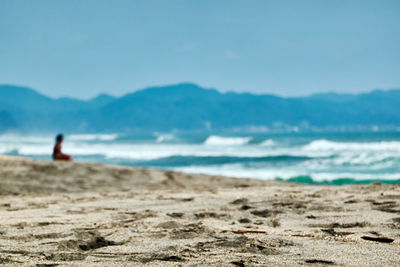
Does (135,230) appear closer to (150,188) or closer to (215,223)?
(215,223)

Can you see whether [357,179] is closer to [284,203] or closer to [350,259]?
[284,203]

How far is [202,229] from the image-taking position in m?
3.37

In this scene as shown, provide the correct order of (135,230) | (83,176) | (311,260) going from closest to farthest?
(311,260), (135,230), (83,176)

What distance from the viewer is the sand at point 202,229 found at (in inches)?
97.8

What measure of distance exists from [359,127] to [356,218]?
163 metres

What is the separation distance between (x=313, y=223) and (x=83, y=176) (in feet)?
16.7

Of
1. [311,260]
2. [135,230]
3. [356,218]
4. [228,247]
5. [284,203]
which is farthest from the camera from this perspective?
[284,203]

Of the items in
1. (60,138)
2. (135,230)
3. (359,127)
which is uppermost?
(359,127)

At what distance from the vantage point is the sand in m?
2.48

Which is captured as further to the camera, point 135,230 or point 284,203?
point 284,203

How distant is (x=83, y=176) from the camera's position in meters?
7.71

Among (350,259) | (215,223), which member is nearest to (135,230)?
(215,223)

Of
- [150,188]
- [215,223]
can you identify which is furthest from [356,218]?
[150,188]

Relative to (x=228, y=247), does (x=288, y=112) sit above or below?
above
